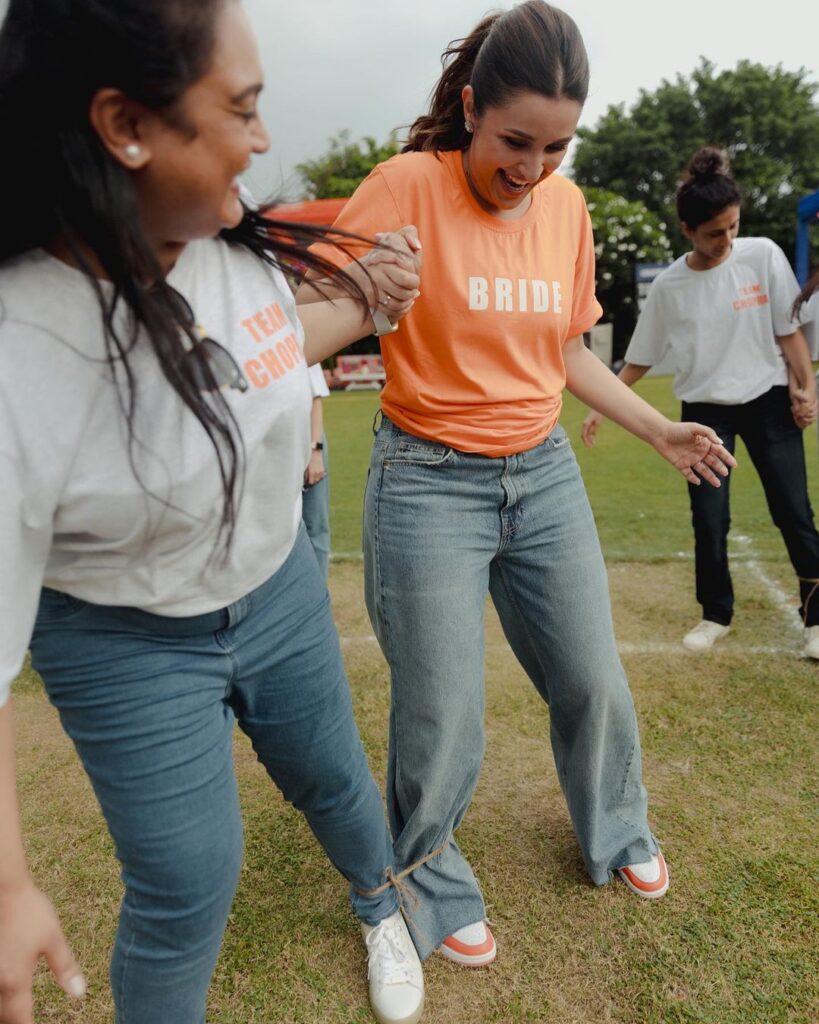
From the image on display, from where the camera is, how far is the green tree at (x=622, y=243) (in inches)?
1431

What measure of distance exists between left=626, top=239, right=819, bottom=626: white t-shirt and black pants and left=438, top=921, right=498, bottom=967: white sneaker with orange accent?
7.79 ft

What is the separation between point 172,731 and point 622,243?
1513 inches

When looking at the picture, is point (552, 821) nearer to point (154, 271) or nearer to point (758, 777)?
point (758, 777)

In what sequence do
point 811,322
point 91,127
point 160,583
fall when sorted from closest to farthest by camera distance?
1. point 91,127
2. point 160,583
3. point 811,322

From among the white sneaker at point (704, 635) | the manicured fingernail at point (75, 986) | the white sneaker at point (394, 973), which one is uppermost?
the manicured fingernail at point (75, 986)

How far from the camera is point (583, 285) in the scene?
2.29m

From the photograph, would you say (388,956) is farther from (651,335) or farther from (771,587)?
(771,587)

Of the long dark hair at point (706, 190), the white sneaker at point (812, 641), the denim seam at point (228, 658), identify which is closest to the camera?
the denim seam at point (228, 658)

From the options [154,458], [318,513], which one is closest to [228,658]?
[154,458]

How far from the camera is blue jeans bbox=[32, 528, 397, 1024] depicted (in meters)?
1.43

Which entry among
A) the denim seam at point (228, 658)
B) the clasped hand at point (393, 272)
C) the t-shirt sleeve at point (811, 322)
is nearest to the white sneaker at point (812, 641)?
the t-shirt sleeve at point (811, 322)

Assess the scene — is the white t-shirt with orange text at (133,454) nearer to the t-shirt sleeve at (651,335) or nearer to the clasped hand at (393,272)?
the clasped hand at (393,272)

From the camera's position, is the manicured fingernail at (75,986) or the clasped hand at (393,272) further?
the clasped hand at (393,272)

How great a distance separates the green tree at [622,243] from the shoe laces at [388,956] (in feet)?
117
